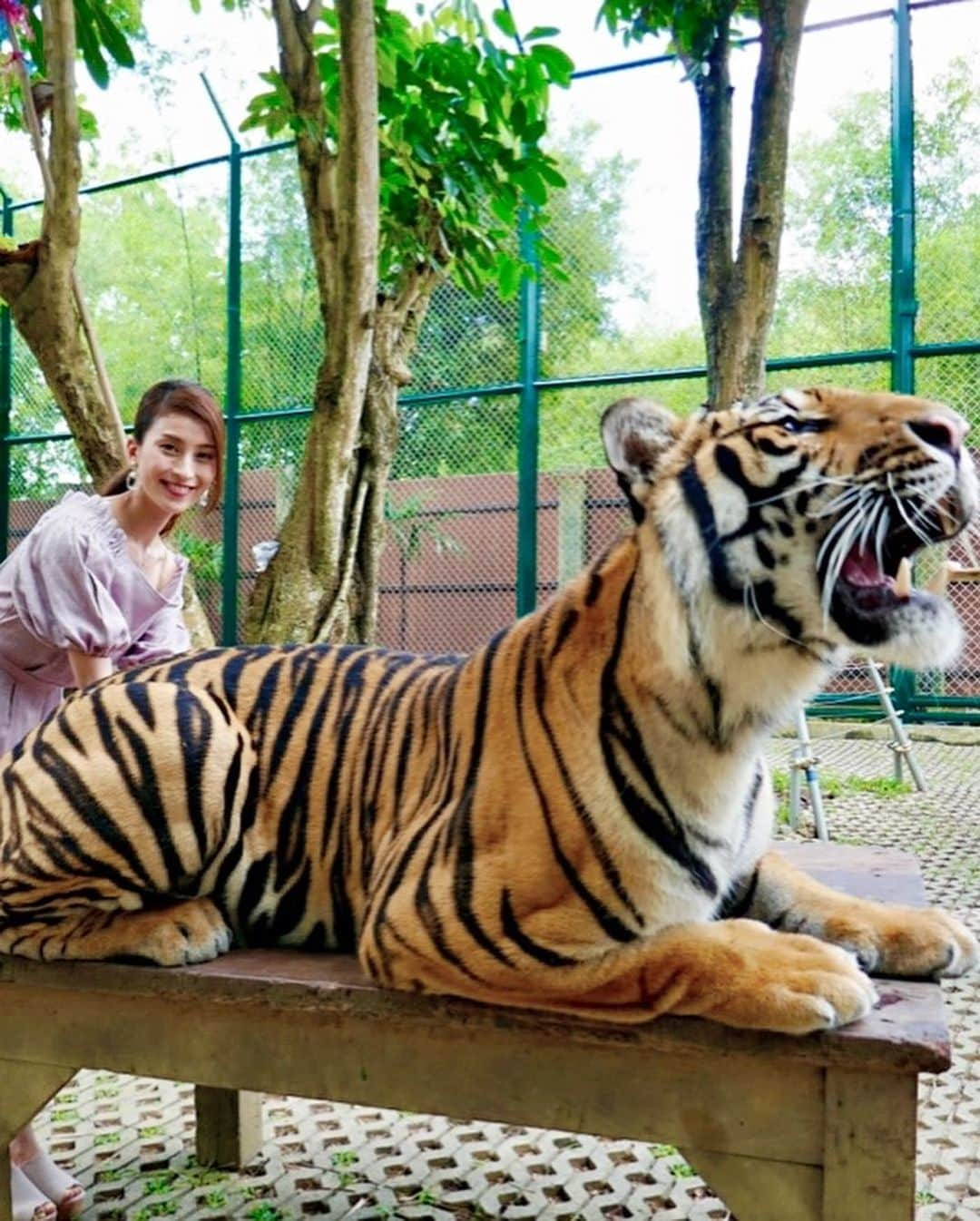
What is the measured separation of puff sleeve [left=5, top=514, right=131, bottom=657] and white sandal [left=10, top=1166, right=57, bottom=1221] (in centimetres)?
109

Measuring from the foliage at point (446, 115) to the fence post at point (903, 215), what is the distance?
3.71 metres

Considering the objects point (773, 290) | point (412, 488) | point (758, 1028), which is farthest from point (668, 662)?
point (412, 488)

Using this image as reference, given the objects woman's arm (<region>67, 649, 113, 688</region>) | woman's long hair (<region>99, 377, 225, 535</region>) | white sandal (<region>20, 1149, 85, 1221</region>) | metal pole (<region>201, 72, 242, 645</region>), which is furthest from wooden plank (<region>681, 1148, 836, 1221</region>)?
metal pole (<region>201, 72, 242, 645</region>)

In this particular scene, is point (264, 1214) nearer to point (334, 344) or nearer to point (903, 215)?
point (334, 344)

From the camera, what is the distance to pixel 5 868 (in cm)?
216

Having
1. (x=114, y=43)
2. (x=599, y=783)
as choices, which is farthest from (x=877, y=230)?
(x=599, y=783)

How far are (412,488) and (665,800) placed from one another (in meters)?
7.26

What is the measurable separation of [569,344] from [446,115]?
4156 mm

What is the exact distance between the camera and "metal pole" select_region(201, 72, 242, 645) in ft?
30.4

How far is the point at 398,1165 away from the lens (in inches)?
114

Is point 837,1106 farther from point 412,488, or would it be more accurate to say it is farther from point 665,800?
point 412,488

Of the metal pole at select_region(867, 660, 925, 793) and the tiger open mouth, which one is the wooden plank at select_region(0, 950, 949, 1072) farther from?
the metal pole at select_region(867, 660, 925, 793)

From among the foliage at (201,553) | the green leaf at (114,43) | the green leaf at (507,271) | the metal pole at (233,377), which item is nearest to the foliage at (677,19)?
the green leaf at (507,271)

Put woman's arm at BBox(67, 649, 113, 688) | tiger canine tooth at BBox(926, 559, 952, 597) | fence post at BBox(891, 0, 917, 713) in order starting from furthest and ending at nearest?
fence post at BBox(891, 0, 917, 713), tiger canine tooth at BBox(926, 559, 952, 597), woman's arm at BBox(67, 649, 113, 688)
